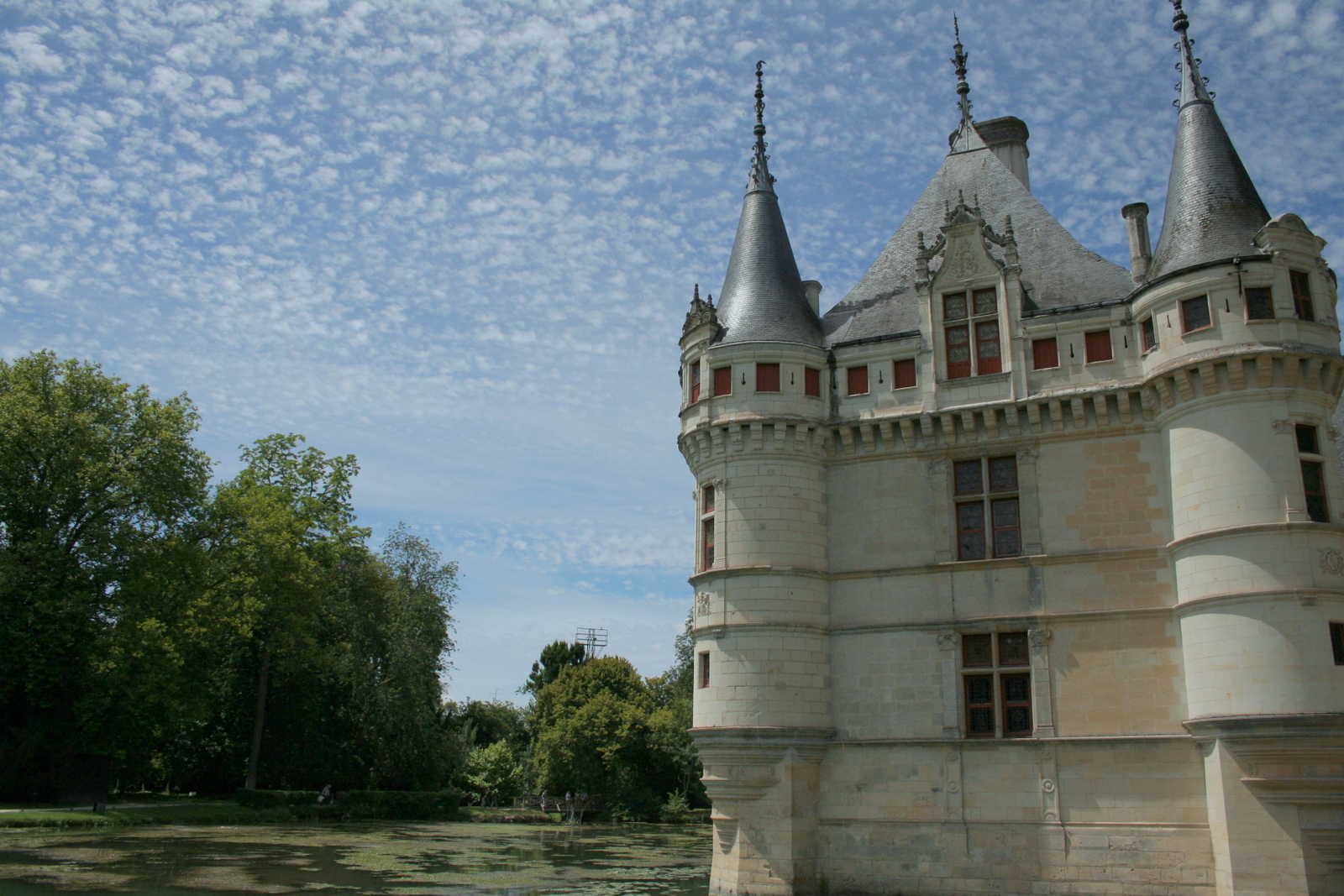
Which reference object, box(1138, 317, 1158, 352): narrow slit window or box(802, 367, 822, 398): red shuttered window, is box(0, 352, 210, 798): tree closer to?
box(802, 367, 822, 398): red shuttered window

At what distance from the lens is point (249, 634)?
105ft

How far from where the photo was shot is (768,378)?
21.0 meters

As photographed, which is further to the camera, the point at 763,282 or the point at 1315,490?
the point at 763,282

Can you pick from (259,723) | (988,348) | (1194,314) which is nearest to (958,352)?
(988,348)

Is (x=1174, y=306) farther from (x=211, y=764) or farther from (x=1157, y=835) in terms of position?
(x=211, y=764)

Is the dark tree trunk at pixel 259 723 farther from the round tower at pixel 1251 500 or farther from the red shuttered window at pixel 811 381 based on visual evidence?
the round tower at pixel 1251 500

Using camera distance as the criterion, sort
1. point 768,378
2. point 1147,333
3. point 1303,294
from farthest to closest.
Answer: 1. point 768,378
2. point 1147,333
3. point 1303,294

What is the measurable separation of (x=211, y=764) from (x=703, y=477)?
31378mm

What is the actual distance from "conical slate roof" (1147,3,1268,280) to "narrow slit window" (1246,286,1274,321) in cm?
73

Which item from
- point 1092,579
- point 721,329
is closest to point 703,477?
point 721,329

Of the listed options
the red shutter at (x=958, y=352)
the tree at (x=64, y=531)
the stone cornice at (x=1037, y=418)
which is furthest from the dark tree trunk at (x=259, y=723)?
the red shutter at (x=958, y=352)

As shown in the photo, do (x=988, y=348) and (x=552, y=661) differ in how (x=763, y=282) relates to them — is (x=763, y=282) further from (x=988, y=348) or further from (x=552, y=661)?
(x=552, y=661)

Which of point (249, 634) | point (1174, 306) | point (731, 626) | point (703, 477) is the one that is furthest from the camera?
point (249, 634)

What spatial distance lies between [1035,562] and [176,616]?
2541cm
